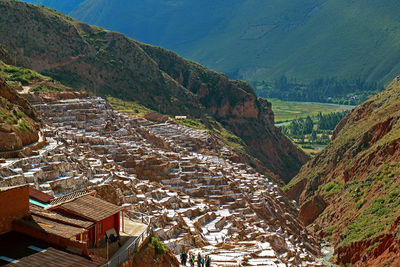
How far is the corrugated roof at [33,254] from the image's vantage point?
22.0 meters

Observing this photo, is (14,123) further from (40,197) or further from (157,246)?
(157,246)

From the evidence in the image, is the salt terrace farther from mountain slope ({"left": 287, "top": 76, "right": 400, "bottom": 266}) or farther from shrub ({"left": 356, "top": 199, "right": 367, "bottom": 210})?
shrub ({"left": 356, "top": 199, "right": 367, "bottom": 210})

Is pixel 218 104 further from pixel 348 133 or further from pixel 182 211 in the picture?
pixel 182 211

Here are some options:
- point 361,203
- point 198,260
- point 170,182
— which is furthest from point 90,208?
point 361,203

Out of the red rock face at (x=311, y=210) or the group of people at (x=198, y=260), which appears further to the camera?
the red rock face at (x=311, y=210)

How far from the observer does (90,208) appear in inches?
1179

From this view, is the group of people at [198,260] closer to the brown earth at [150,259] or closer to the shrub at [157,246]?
the brown earth at [150,259]

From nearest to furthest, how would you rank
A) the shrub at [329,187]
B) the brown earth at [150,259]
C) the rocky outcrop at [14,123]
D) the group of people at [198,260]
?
the brown earth at [150,259], the group of people at [198,260], the rocky outcrop at [14,123], the shrub at [329,187]

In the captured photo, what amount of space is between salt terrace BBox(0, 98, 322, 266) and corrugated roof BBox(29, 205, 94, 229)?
6.14m

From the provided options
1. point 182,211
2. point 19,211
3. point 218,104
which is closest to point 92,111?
point 182,211

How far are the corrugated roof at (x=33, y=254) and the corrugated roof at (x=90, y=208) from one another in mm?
4657

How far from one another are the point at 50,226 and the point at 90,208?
14.7 feet

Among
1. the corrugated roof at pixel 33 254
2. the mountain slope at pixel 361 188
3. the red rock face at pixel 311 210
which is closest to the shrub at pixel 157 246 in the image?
the corrugated roof at pixel 33 254

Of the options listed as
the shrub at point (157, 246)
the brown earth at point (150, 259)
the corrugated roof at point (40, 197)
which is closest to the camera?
the corrugated roof at point (40, 197)
